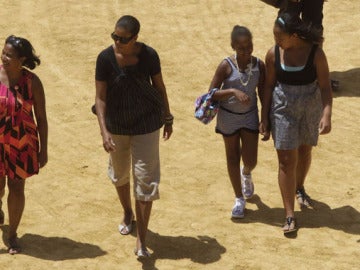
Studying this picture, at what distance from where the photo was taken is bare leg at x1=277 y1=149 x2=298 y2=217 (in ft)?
25.3

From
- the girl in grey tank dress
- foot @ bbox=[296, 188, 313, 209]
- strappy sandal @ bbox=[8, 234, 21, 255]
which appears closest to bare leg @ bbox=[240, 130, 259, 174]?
the girl in grey tank dress

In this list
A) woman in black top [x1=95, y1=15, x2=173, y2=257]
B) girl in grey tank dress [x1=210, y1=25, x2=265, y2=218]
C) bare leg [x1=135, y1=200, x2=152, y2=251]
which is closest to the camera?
woman in black top [x1=95, y1=15, x2=173, y2=257]

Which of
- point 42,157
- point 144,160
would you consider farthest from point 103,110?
point 42,157

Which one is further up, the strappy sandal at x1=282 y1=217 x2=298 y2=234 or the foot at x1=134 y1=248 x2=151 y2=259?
the strappy sandal at x1=282 y1=217 x2=298 y2=234

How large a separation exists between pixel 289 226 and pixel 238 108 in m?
1.12

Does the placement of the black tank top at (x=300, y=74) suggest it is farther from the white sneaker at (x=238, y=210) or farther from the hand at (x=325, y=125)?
the white sneaker at (x=238, y=210)

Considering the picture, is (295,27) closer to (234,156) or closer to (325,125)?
(325,125)

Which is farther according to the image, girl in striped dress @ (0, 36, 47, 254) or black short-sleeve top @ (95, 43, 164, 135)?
girl in striped dress @ (0, 36, 47, 254)

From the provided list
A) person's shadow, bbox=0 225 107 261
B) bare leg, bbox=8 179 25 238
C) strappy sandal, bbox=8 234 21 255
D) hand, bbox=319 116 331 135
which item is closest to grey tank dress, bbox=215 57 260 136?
hand, bbox=319 116 331 135

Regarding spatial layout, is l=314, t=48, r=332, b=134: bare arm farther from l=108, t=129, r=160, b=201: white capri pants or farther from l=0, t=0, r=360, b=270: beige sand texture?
l=108, t=129, r=160, b=201: white capri pants

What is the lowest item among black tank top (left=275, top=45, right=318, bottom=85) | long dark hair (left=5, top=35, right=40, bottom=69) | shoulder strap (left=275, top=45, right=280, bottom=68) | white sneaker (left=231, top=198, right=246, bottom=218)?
white sneaker (left=231, top=198, right=246, bottom=218)

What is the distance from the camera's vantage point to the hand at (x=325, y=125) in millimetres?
7359

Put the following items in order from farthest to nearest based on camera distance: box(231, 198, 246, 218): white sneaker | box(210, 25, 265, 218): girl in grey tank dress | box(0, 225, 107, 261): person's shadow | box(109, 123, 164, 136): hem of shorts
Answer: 1. box(231, 198, 246, 218): white sneaker
2. box(210, 25, 265, 218): girl in grey tank dress
3. box(0, 225, 107, 261): person's shadow
4. box(109, 123, 164, 136): hem of shorts

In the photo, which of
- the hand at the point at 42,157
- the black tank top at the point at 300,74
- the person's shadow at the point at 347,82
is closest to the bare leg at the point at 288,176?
the black tank top at the point at 300,74
